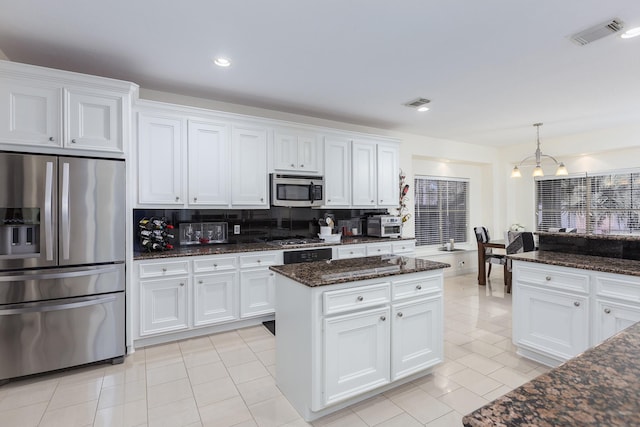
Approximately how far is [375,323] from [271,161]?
2529 millimetres

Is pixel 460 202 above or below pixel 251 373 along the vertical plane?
above

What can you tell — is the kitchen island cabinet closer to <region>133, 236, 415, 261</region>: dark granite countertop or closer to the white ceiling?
the white ceiling

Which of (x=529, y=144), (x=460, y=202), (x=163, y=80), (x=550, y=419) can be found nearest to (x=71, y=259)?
(x=163, y=80)

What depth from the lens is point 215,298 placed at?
3404 millimetres

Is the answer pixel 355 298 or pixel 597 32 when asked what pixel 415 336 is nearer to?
pixel 355 298

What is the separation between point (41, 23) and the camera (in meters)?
2.31

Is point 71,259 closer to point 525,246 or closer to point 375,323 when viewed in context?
point 375,323

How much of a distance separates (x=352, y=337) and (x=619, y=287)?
6.36ft

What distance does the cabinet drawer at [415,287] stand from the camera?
2.24 metres


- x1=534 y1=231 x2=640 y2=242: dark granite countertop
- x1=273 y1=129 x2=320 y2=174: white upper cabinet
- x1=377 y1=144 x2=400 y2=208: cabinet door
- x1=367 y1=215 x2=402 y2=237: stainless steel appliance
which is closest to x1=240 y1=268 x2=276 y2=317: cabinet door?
x1=273 y1=129 x2=320 y2=174: white upper cabinet

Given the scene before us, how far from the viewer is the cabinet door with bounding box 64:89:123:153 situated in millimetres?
2662

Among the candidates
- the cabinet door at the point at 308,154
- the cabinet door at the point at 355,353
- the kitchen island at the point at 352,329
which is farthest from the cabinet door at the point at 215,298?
the cabinet door at the point at 355,353

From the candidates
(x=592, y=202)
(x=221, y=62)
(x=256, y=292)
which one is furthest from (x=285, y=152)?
(x=592, y=202)

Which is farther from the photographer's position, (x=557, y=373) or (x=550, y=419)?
(x=557, y=373)
